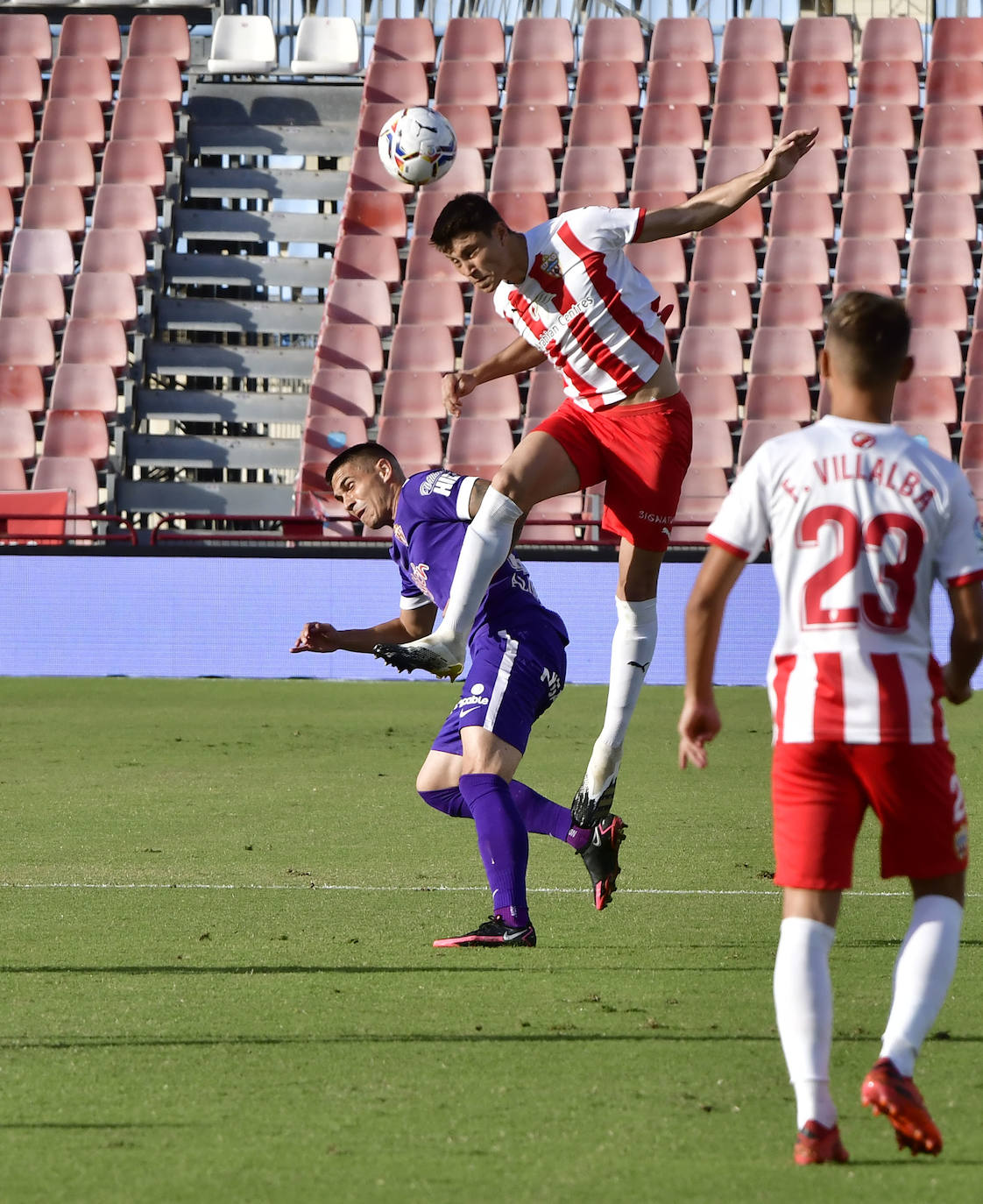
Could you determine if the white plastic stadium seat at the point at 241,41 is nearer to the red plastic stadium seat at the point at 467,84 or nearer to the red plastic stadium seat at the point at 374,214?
the red plastic stadium seat at the point at 467,84

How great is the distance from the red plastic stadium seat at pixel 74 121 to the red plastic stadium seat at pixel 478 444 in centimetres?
713

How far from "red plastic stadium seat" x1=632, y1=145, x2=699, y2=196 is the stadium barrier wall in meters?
6.84

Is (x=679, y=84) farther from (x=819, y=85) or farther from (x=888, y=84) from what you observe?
(x=888, y=84)

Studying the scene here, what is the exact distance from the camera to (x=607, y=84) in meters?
21.3

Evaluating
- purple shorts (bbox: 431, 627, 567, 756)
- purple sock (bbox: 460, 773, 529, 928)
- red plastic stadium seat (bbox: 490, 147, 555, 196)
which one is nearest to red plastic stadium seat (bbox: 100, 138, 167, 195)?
red plastic stadium seat (bbox: 490, 147, 555, 196)

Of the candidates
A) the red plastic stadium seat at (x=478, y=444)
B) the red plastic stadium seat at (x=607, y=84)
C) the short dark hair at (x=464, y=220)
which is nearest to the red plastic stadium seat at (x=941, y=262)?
the red plastic stadium seat at (x=607, y=84)

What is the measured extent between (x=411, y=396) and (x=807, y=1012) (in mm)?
16553

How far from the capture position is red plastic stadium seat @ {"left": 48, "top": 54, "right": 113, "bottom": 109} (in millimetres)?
21984

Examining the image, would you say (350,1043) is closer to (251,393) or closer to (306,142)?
(251,393)

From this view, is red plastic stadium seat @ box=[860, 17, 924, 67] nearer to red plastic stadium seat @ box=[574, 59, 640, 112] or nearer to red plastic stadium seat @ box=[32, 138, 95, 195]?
red plastic stadium seat @ box=[574, 59, 640, 112]

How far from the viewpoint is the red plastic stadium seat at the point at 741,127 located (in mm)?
20438

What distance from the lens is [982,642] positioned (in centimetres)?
284

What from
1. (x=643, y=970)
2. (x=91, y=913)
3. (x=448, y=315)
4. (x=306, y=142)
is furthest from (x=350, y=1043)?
(x=306, y=142)

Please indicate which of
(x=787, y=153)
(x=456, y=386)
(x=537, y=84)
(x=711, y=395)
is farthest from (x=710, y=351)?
(x=787, y=153)
